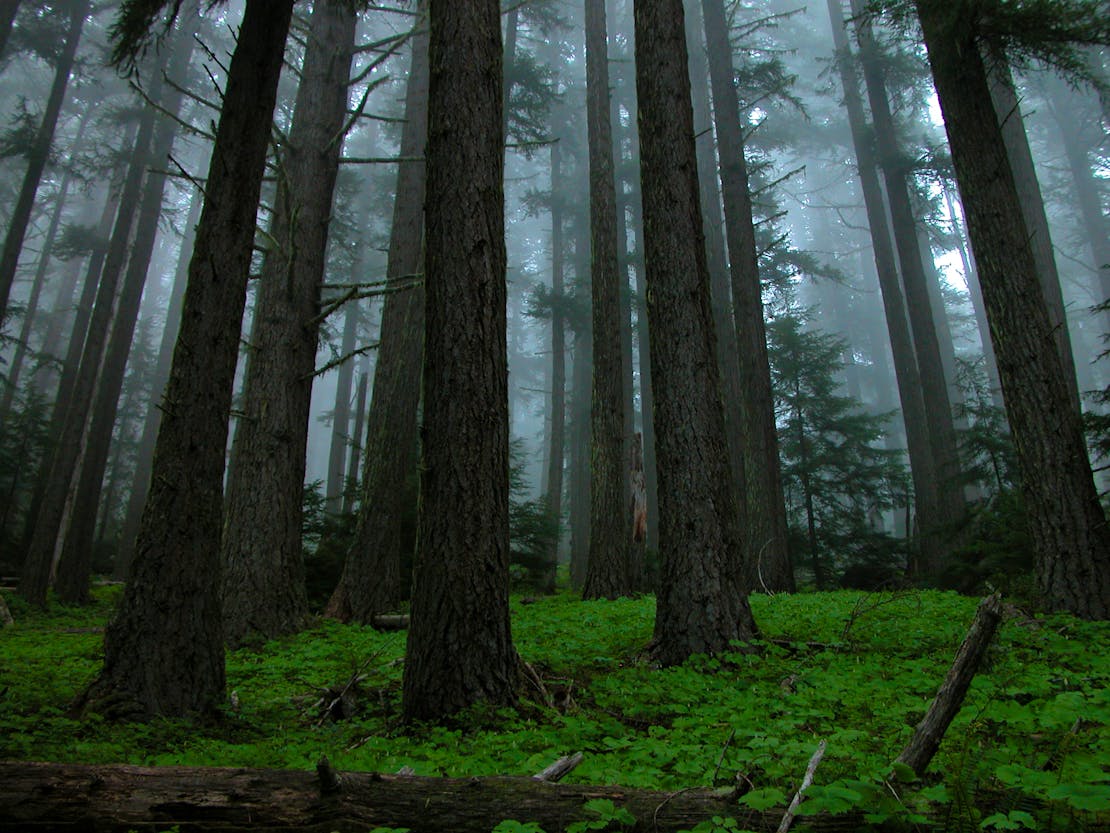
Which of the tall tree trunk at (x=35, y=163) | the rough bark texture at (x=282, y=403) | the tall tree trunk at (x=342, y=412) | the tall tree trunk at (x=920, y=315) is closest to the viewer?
the rough bark texture at (x=282, y=403)

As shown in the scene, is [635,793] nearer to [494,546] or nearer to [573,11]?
[494,546]

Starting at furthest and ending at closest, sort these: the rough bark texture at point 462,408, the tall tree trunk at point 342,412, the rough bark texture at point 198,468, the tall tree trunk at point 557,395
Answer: the tall tree trunk at point 342,412, the tall tree trunk at point 557,395, the rough bark texture at point 198,468, the rough bark texture at point 462,408

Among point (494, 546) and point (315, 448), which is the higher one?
point (315, 448)

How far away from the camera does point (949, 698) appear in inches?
102

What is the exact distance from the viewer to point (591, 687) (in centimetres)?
518

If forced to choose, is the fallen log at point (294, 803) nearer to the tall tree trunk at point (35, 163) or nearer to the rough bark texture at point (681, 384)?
the rough bark texture at point (681, 384)

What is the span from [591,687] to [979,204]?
6.87 metres

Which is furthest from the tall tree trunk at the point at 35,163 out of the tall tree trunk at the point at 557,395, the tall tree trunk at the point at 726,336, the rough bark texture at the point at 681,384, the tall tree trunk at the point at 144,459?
the tall tree trunk at the point at 726,336

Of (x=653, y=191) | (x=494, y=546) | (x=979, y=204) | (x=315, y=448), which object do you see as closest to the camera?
(x=494, y=546)

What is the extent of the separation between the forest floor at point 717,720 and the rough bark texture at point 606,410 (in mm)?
4266

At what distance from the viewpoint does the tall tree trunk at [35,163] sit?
14719 mm

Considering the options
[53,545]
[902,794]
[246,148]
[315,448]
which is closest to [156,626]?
[246,148]

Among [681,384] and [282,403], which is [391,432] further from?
[681,384]

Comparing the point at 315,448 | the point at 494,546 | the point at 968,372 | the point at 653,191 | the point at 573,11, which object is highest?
the point at 573,11
